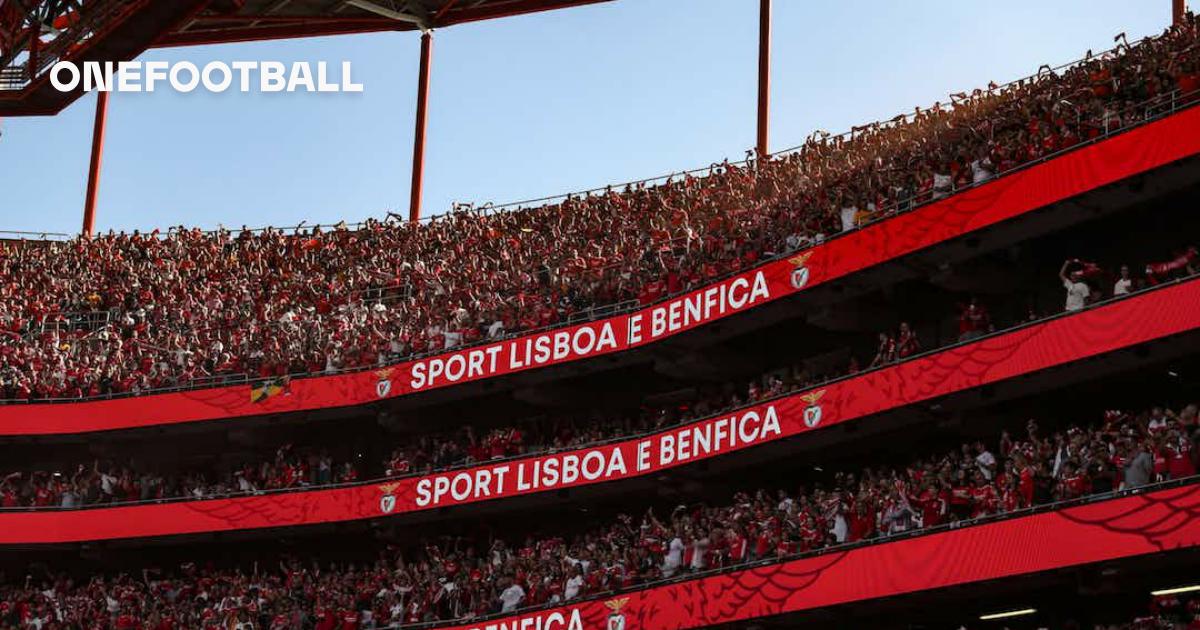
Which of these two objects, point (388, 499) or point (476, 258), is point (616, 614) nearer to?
point (388, 499)

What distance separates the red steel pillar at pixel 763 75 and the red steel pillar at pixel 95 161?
22042mm

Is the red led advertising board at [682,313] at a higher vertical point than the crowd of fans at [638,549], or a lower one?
higher

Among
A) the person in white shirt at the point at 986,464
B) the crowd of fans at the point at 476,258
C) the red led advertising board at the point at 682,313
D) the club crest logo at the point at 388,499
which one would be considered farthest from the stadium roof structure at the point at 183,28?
the person in white shirt at the point at 986,464

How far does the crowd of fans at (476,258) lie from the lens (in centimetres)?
2966

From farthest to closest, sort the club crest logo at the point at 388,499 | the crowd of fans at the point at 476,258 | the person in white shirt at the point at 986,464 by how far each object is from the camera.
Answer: the club crest logo at the point at 388,499 < the crowd of fans at the point at 476,258 < the person in white shirt at the point at 986,464

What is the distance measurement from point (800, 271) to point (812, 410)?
2695 millimetres

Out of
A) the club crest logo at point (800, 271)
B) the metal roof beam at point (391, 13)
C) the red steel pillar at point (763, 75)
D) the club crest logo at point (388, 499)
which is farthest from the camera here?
the metal roof beam at point (391, 13)

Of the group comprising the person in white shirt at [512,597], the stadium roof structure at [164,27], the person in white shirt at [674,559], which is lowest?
the person in white shirt at [512,597]

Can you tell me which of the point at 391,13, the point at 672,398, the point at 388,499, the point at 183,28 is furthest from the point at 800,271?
the point at 391,13

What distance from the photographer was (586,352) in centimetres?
3500

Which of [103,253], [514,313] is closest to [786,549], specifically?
[514,313]

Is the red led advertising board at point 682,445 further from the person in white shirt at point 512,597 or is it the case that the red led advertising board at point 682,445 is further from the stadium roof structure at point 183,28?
the stadium roof structure at point 183,28

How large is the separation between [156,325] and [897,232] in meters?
22.0

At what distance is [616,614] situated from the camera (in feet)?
100
